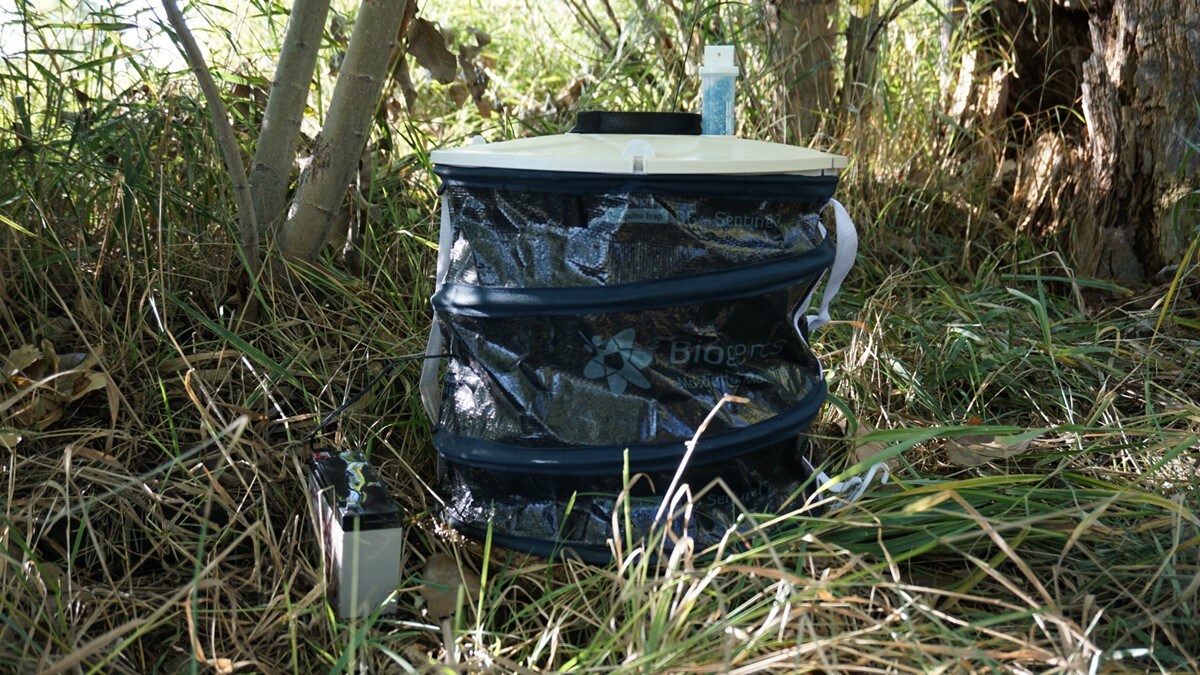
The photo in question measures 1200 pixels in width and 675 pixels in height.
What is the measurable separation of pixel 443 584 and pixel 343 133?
1.01 meters

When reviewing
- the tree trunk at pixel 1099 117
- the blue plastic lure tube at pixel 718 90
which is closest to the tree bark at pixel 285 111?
the blue plastic lure tube at pixel 718 90

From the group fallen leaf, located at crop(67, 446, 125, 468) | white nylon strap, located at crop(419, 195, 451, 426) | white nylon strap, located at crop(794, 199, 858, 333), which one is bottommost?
fallen leaf, located at crop(67, 446, 125, 468)

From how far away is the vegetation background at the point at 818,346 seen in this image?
1478 millimetres

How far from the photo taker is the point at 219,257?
224 centimetres

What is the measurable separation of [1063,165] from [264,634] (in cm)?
252

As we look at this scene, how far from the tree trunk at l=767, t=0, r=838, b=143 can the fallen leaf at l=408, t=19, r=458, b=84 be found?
1094 mm

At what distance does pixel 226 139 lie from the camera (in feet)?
6.67

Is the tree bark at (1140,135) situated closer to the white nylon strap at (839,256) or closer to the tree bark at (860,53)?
the tree bark at (860,53)

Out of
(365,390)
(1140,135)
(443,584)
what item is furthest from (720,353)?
(1140,135)

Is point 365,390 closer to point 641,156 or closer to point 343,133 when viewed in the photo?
point 343,133

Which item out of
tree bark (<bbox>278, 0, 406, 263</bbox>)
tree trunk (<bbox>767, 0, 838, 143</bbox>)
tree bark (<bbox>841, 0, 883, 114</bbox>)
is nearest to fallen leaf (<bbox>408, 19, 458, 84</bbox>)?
tree bark (<bbox>278, 0, 406, 263</bbox>)

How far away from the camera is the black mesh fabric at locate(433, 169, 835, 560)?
5.44ft

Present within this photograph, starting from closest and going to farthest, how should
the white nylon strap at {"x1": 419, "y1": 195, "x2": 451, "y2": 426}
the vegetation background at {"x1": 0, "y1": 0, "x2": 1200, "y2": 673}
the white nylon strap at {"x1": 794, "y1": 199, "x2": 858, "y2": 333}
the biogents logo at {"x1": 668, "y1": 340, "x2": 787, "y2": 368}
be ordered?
the vegetation background at {"x1": 0, "y1": 0, "x2": 1200, "y2": 673}
the biogents logo at {"x1": 668, "y1": 340, "x2": 787, "y2": 368}
the white nylon strap at {"x1": 794, "y1": 199, "x2": 858, "y2": 333}
the white nylon strap at {"x1": 419, "y1": 195, "x2": 451, "y2": 426}

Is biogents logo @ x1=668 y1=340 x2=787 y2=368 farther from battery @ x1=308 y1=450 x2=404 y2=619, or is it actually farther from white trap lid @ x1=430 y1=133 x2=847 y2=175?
battery @ x1=308 y1=450 x2=404 y2=619
